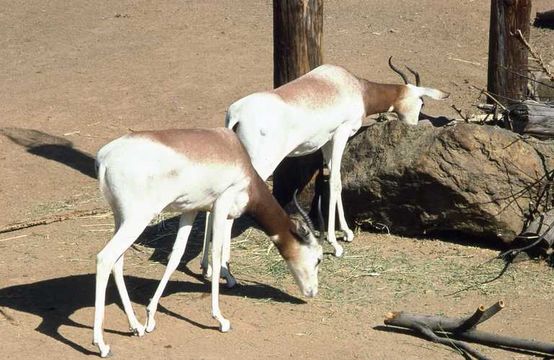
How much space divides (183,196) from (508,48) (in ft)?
17.8

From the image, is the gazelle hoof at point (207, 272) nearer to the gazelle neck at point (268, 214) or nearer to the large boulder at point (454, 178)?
the gazelle neck at point (268, 214)

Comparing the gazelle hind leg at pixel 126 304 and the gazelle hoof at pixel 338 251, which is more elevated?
the gazelle hind leg at pixel 126 304

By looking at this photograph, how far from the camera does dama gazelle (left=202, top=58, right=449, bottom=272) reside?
7711mm

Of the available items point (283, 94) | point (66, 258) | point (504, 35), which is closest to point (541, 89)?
point (504, 35)

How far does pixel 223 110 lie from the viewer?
11906 millimetres

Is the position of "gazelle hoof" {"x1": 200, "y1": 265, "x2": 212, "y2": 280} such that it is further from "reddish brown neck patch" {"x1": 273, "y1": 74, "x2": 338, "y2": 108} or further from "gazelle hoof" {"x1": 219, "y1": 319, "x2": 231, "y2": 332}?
"reddish brown neck patch" {"x1": 273, "y1": 74, "x2": 338, "y2": 108}

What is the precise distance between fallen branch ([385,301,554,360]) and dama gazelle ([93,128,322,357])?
0.77m

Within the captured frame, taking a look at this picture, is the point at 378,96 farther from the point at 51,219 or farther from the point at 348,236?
the point at 51,219

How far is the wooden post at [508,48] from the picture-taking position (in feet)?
35.1

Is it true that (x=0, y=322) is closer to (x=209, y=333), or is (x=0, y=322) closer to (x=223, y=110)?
(x=209, y=333)

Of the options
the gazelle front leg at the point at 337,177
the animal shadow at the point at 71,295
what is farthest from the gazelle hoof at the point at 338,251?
the animal shadow at the point at 71,295

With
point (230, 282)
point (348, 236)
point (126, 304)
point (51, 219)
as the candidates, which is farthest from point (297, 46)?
point (126, 304)

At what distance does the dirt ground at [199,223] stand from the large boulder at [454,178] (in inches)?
8.8

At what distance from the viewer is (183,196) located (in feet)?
21.2
